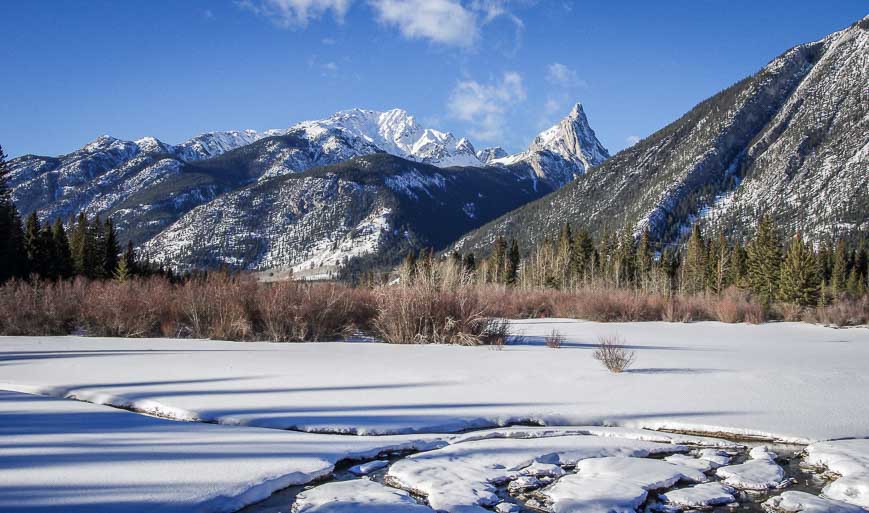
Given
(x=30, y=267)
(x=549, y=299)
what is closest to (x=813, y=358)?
(x=549, y=299)

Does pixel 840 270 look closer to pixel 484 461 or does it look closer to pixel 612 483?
pixel 612 483

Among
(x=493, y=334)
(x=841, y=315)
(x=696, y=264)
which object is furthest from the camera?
(x=696, y=264)

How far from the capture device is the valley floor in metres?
2.58

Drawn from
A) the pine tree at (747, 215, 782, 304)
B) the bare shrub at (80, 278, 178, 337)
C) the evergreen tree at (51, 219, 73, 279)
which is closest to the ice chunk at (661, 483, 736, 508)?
the bare shrub at (80, 278, 178, 337)

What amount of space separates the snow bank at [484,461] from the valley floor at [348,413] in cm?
2

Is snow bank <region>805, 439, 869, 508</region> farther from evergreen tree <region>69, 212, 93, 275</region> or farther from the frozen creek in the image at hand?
evergreen tree <region>69, 212, 93, 275</region>

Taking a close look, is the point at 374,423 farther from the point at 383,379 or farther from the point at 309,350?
the point at 309,350

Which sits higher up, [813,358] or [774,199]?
[774,199]

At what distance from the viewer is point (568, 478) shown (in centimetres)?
288

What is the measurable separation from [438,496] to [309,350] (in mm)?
4973

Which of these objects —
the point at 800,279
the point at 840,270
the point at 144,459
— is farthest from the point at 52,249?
the point at 840,270

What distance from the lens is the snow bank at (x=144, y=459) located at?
7.52 feet

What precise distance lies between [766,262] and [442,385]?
4747cm

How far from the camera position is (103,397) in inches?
167
